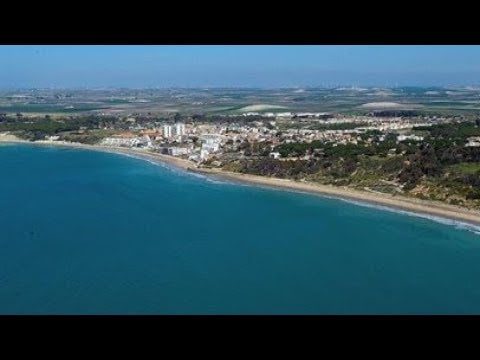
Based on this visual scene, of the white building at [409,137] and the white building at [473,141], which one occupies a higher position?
the white building at [473,141]

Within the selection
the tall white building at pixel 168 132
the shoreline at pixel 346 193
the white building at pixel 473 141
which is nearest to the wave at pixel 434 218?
the shoreline at pixel 346 193

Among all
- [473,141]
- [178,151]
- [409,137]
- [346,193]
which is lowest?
[178,151]

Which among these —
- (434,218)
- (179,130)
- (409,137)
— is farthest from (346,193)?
(179,130)

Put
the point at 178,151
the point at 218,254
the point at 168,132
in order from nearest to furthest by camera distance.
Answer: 1. the point at 218,254
2. the point at 178,151
3. the point at 168,132

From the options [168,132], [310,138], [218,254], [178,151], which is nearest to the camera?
[218,254]

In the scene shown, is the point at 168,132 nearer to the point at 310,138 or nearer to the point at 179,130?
the point at 179,130

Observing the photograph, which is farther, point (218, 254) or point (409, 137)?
point (409, 137)

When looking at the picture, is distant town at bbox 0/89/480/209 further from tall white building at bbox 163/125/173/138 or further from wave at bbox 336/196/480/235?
wave at bbox 336/196/480/235

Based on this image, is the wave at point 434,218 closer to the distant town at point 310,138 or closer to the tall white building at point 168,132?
the distant town at point 310,138

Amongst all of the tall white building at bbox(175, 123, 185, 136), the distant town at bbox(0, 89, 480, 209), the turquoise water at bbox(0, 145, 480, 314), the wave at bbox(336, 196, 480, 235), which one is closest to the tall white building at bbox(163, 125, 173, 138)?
the distant town at bbox(0, 89, 480, 209)
